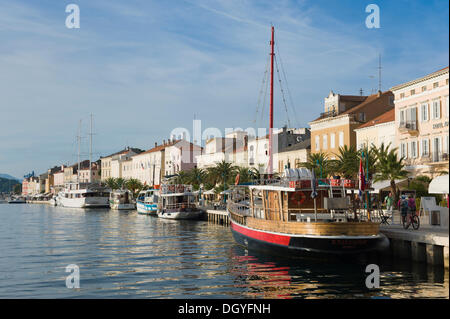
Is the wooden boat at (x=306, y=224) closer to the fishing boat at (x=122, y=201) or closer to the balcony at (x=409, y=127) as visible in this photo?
the balcony at (x=409, y=127)

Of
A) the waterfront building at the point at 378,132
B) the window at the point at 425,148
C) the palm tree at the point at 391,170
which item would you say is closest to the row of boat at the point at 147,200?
the waterfront building at the point at 378,132

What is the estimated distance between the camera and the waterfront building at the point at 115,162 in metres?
156

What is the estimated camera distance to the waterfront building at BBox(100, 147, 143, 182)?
156125mm

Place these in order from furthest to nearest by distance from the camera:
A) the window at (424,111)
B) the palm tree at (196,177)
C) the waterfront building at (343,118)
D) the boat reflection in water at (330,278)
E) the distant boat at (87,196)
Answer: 1. the distant boat at (87,196)
2. the palm tree at (196,177)
3. the waterfront building at (343,118)
4. the window at (424,111)
5. the boat reflection in water at (330,278)

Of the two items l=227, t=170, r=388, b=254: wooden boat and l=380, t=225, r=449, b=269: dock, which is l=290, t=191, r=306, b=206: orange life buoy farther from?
l=380, t=225, r=449, b=269: dock

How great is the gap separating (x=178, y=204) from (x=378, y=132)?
24.7 m

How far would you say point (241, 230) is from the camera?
1240 inches

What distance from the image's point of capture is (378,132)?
5588 cm

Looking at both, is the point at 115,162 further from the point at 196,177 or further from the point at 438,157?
the point at 438,157

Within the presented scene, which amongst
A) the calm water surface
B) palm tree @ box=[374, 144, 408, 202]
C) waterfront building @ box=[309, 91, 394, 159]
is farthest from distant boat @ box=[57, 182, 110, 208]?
palm tree @ box=[374, 144, 408, 202]

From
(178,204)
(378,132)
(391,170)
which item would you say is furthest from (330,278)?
(178,204)

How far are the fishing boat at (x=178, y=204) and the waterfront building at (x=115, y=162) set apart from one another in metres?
89.7

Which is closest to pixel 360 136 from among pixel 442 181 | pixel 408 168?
pixel 408 168
